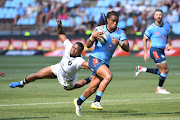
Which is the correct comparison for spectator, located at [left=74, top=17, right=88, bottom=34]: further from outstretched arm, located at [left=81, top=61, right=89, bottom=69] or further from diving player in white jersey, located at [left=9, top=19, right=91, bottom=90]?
outstretched arm, located at [left=81, top=61, right=89, bottom=69]

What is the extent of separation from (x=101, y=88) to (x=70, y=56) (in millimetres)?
1756

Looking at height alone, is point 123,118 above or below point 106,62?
below

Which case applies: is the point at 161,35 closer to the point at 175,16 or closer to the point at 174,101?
the point at 174,101

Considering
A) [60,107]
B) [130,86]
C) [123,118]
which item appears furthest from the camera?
[130,86]

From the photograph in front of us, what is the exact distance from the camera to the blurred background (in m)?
27.9

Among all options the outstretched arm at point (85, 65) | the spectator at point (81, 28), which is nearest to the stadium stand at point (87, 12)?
the spectator at point (81, 28)

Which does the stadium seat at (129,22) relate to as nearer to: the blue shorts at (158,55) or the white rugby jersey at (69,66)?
the blue shorts at (158,55)

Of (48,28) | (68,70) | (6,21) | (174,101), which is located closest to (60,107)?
(68,70)

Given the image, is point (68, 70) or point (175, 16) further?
point (175, 16)

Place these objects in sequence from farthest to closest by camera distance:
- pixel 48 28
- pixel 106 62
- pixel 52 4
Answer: pixel 52 4 < pixel 48 28 < pixel 106 62

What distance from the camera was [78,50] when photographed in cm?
808

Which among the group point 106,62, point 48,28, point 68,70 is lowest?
point 48,28

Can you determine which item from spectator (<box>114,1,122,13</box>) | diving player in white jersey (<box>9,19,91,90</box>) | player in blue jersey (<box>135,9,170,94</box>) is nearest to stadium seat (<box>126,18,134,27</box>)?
spectator (<box>114,1,122,13</box>)

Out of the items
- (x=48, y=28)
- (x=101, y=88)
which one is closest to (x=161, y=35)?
(x=101, y=88)
